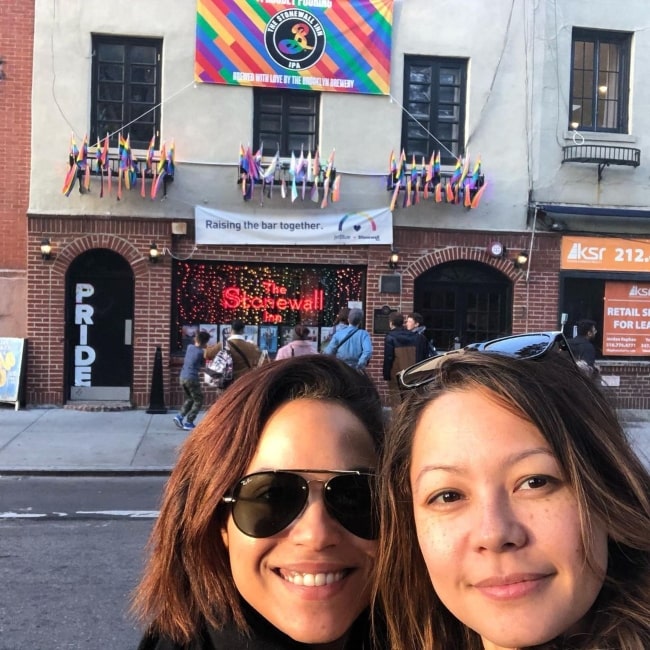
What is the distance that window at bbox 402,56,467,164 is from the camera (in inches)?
461

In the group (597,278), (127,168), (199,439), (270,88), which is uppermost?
(270,88)

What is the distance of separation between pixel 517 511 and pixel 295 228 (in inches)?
413

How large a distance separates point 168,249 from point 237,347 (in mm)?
3052

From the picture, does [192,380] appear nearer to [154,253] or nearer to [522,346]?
[154,253]

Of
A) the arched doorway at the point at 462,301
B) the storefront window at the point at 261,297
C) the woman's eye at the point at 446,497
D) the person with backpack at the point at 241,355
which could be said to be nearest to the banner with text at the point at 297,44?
the storefront window at the point at 261,297

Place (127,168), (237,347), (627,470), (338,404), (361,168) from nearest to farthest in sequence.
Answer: (627,470), (338,404), (237,347), (127,168), (361,168)

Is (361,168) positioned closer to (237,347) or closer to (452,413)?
(237,347)

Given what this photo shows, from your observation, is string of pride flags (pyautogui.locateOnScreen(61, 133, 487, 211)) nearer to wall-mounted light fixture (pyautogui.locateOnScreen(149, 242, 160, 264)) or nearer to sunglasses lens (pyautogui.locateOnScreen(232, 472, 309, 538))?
wall-mounted light fixture (pyautogui.locateOnScreen(149, 242, 160, 264))

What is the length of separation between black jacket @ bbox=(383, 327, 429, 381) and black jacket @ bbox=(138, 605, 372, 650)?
7.60 metres

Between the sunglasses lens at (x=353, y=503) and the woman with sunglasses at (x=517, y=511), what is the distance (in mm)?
73

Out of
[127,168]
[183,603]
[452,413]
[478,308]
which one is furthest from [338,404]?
[478,308]

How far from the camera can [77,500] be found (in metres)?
6.84

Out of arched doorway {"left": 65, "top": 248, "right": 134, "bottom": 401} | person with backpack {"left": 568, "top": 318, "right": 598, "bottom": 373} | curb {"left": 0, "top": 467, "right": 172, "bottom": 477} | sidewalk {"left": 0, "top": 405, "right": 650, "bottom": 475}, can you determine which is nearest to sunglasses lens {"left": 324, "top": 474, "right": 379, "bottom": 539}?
sidewalk {"left": 0, "top": 405, "right": 650, "bottom": 475}

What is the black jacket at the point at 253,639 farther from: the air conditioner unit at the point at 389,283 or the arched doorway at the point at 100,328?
the arched doorway at the point at 100,328
